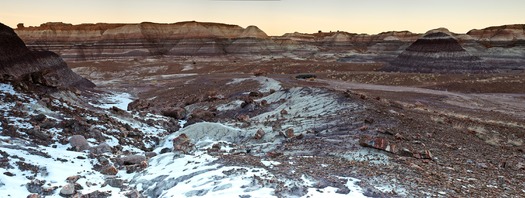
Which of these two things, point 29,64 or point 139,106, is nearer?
point 139,106

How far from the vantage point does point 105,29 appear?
284 ft

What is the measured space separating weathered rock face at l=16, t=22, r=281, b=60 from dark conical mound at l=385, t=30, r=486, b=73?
4326 cm

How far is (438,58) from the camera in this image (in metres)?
41.7

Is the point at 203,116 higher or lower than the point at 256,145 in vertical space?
lower

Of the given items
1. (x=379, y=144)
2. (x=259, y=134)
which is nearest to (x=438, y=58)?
(x=259, y=134)

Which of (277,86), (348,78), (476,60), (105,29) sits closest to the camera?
(277,86)

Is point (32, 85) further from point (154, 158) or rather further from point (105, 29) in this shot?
point (105, 29)

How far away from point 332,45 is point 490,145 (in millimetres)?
94370

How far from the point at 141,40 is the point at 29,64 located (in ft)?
195

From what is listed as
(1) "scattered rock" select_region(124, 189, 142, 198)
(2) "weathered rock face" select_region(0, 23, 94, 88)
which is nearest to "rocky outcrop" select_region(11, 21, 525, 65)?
(2) "weathered rock face" select_region(0, 23, 94, 88)

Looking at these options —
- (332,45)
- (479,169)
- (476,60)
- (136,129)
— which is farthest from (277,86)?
(332,45)

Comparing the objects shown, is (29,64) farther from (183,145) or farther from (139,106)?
(183,145)

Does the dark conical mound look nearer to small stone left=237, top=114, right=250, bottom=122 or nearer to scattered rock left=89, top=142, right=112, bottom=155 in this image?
small stone left=237, top=114, right=250, bottom=122

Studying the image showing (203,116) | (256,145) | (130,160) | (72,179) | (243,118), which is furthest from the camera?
(203,116)
